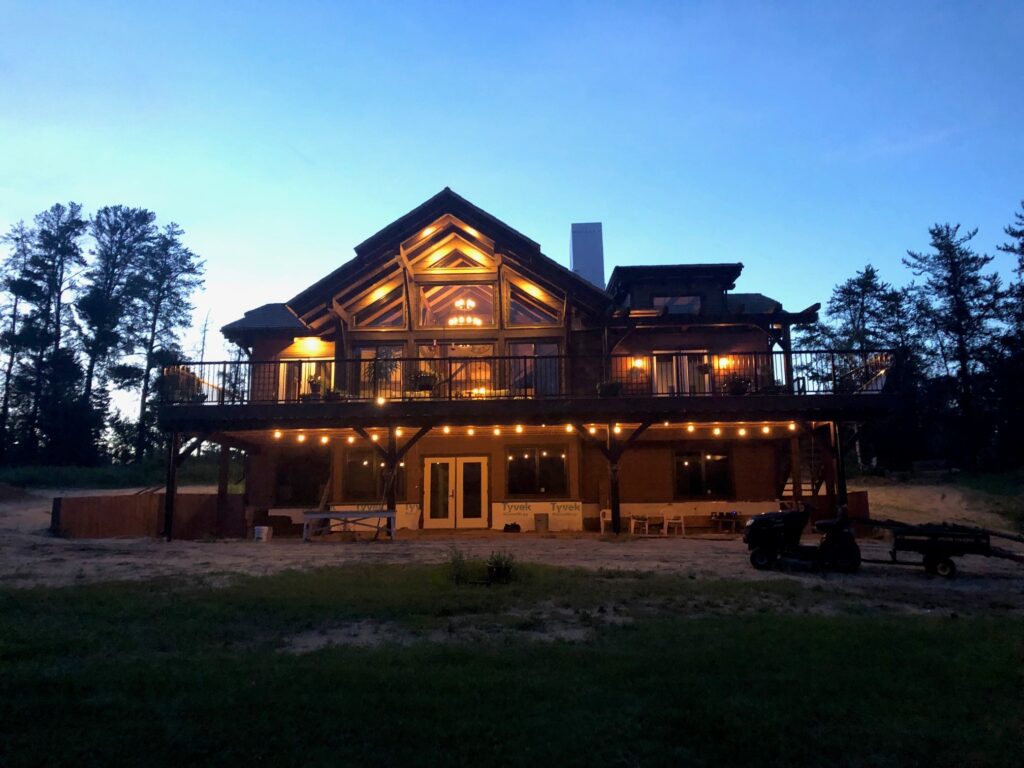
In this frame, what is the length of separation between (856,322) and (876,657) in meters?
40.7

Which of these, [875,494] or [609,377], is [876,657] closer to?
[609,377]

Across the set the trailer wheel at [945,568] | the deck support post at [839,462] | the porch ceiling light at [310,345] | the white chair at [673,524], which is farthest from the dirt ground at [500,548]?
the porch ceiling light at [310,345]

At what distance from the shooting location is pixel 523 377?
19828mm

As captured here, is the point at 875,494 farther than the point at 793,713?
Yes

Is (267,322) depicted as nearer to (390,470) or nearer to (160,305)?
(390,470)

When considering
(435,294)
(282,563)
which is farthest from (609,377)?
(282,563)

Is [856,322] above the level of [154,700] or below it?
above

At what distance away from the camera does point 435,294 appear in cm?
2106

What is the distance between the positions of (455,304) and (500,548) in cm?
868

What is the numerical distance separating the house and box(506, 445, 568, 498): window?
0.04 meters

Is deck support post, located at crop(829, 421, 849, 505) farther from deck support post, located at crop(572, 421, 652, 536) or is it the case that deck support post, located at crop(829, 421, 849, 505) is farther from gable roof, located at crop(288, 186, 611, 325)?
gable roof, located at crop(288, 186, 611, 325)

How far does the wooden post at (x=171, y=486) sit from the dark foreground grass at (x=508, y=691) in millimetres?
9708

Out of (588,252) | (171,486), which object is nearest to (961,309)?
(588,252)

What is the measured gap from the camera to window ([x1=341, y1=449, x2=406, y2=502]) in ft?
68.6
